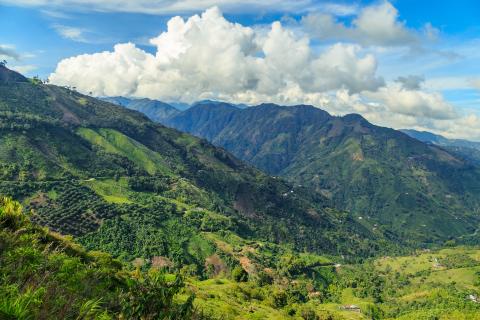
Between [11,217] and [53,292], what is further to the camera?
[11,217]

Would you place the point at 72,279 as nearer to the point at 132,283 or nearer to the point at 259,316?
the point at 132,283

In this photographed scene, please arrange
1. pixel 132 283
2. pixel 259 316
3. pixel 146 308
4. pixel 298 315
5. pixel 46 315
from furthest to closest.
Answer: pixel 298 315
pixel 259 316
pixel 132 283
pixel 146 308
pixel 46 315

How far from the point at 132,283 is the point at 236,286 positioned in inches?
5666

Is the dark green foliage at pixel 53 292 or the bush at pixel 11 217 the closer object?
the dark green foliage at pixel 53 292

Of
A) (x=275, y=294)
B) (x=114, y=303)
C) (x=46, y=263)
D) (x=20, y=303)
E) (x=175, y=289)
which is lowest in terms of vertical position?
(x=275, y=294)

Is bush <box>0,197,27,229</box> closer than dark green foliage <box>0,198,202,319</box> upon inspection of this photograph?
No

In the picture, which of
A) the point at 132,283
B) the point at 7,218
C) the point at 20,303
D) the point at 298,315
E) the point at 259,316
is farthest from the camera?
the point at 298,315

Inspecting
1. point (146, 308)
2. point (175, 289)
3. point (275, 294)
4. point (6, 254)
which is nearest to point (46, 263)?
point (6, 254)

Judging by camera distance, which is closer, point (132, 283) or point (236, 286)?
point (132, 283)

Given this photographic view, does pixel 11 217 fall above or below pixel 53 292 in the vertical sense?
below

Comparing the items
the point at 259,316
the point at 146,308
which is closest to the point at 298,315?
the point at 259,316

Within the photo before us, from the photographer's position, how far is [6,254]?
918 inches

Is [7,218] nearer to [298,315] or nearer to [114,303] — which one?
[114,303]

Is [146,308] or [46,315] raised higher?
[46,315]
